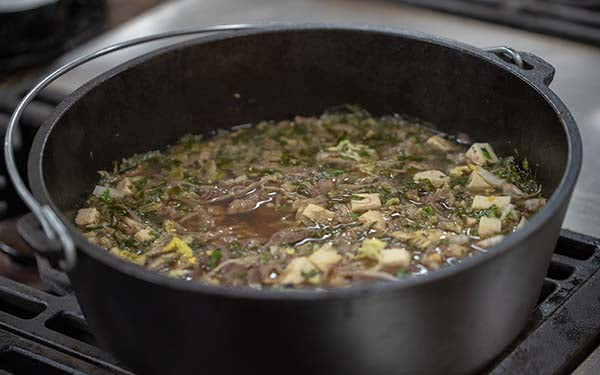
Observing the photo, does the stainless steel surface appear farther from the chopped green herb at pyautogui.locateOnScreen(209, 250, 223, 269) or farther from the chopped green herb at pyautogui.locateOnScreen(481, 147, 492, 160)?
the chopped green herb at pyautogui.locateOnScreen(209, 250, 223, 269)

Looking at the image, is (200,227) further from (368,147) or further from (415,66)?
(415,66)

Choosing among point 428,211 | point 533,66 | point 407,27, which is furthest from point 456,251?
point 407,27

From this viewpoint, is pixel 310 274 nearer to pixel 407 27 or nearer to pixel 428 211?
pixel 428 211

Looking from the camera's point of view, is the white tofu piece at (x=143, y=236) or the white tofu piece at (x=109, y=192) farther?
the white tofu piece at (x=109, y=192)

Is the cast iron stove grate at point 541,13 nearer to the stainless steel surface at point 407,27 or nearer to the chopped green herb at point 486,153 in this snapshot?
the stainless steel surface at point 407,27

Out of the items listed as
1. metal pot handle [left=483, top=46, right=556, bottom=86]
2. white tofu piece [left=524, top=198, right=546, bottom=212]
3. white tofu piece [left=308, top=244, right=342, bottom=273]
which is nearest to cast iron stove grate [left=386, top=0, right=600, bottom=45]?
metal pot handle [left=483, top=46, right=556, bottom=86]

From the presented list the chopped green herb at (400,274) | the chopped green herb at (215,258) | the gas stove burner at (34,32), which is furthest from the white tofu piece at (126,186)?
the gas stove burner at (34,32)

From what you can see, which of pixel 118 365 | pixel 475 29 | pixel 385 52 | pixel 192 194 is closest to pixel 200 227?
pixel 192 194
